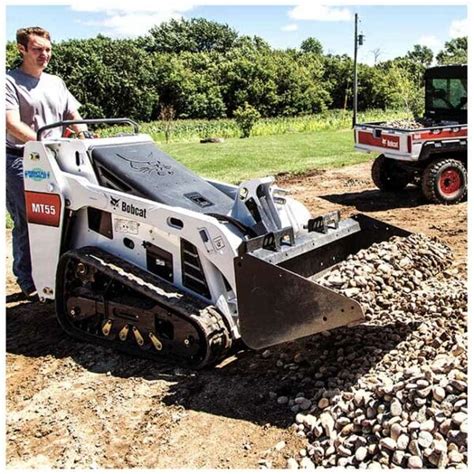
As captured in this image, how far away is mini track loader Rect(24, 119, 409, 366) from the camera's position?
12.2 ft

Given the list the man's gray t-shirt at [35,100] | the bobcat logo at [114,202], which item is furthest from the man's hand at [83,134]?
the bobcat logo at [114,202]

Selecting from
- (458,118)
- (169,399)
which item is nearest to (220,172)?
(458,118)

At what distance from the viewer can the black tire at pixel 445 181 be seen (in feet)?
30.2

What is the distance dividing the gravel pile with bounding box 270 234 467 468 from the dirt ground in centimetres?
14

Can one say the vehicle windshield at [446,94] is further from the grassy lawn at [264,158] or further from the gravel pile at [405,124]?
the grassy lawn at [264,158]

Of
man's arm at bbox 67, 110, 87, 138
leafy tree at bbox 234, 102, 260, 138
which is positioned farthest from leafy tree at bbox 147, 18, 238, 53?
man's arm at bbox 67, 110, 87, 138

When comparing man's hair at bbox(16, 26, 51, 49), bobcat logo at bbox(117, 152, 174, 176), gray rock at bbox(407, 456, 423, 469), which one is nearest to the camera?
gray rock at bbox(407, 456, 423, 469)

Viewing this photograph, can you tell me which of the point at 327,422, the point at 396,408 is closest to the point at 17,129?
the point at 327,422

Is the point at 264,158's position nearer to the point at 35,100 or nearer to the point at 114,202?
the point at 35,100

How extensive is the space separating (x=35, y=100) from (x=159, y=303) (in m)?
2.03

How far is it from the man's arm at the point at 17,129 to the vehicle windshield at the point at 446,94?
7828 millimetres

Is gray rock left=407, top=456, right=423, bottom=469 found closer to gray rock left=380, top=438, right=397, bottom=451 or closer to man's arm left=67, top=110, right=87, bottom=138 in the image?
gray rock left=380, top=438, right=397, bottom=451

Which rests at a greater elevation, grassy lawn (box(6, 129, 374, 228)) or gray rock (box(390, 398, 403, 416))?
grassy lawn (box(6, 129, 374, 228))

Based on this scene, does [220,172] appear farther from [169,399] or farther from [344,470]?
[344,470]
